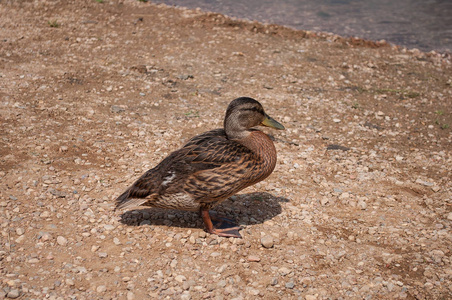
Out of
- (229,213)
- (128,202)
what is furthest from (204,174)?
(229,213)

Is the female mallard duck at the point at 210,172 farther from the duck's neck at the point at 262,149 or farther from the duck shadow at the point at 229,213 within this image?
the duck shadow at the point at 229,213

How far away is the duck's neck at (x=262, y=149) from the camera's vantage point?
514 cm

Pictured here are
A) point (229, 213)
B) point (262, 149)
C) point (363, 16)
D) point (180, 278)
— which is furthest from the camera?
point (363, 16)

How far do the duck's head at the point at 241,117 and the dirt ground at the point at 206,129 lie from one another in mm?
1100

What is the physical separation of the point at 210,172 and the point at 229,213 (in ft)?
3.41

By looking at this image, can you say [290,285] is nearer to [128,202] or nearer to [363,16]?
[128,202]

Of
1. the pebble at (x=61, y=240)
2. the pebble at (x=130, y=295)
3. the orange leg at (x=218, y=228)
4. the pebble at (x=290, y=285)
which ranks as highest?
the orange leg at (x=218, y=228)

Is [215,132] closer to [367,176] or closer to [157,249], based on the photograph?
[157,249]

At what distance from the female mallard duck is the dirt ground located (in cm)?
43

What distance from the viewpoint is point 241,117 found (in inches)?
206

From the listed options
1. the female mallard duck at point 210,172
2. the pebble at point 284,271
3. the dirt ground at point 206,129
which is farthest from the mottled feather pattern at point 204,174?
the pebble at point 284,271

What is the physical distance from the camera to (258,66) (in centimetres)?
985

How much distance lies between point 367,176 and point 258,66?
13.7ft

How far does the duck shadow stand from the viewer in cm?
541
